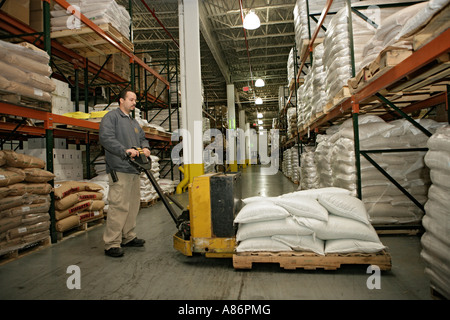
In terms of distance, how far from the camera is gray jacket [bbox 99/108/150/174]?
3.14 meters

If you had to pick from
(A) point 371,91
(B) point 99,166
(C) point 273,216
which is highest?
(A) point 371,91

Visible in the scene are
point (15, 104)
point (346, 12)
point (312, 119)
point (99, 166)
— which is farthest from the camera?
point (99, 166)

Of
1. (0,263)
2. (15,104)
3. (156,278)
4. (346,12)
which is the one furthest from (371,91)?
(0,263)

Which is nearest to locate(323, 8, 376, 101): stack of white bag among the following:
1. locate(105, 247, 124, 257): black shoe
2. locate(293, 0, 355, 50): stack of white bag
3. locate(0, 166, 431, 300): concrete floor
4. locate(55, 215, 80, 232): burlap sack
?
locate(293, 0, 355, 50): stack of white bag

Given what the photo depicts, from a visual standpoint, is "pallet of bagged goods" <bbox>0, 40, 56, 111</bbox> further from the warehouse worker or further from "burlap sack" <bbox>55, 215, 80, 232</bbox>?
"burlap sack" <bbox>55, 215, 80, 232</bbox>

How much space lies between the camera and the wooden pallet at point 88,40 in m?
4.70

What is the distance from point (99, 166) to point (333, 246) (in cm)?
638

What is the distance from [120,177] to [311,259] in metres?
2.48

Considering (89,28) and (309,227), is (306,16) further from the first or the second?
(309,227)

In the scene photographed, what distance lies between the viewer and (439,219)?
193cm

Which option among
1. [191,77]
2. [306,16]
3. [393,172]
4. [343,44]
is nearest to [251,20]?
[306,16]

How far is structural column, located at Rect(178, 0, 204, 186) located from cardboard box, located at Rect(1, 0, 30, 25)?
3.43m

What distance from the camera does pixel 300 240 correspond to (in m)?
2.57
